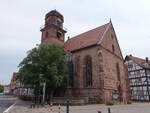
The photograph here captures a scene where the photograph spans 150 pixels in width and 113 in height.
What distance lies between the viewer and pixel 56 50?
82.2 feet

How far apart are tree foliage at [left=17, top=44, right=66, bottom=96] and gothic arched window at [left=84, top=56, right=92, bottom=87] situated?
14.5 ft

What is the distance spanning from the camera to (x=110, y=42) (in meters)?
30.6

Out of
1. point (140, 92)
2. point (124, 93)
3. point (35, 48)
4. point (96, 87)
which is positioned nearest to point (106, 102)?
point (96, 87)

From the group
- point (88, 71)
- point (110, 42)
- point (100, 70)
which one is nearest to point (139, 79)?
point (110, 42)

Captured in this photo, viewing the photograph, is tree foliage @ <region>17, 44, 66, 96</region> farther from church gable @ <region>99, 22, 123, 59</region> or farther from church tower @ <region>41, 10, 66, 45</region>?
church tower @ <region>41, 10, 66, 45</region>

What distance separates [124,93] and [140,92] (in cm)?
1339

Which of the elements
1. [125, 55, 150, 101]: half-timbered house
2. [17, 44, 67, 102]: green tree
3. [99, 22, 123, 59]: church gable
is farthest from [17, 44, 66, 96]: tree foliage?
[125, 55, 150, 101]: half-timbered house

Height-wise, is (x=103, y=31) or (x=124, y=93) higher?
(x=103, y=31)

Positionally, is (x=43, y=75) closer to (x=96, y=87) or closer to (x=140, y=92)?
(x=96, y=87)

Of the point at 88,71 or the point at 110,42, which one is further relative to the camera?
the point at 110,42

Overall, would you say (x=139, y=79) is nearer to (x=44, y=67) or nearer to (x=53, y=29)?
(x=53, y=29)

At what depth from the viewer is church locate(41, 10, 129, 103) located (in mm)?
24875

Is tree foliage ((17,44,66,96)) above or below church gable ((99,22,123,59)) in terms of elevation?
below

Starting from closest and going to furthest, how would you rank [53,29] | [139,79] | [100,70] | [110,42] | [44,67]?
[44,67] → [100,70] → [110,42] → [53,29] → [139,79]
